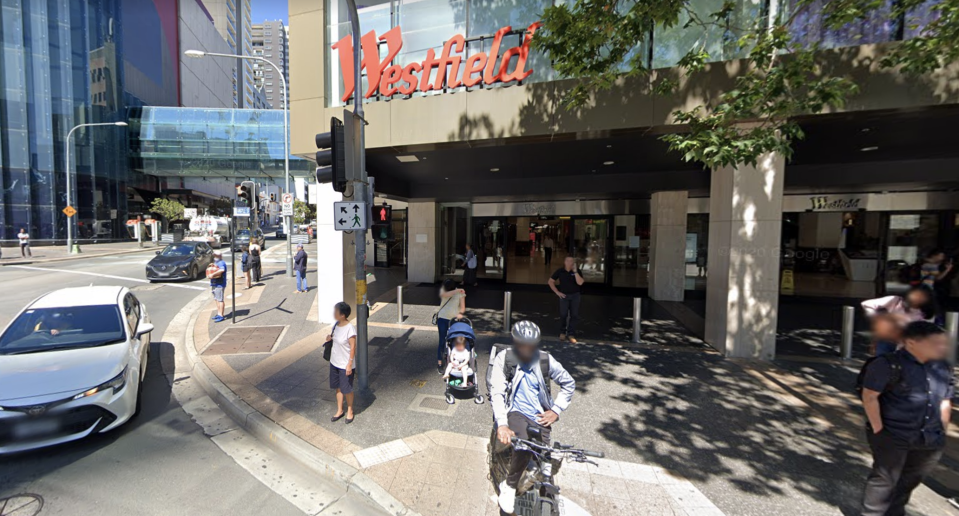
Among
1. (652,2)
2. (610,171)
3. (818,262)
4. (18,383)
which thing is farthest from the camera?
(818,262)

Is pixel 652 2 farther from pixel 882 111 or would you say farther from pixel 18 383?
pixel 18 383

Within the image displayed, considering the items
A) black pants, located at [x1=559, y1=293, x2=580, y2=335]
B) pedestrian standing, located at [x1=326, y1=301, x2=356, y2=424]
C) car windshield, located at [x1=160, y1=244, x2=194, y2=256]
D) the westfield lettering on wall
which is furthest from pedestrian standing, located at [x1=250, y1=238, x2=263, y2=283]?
black pants, located at [x1=559, y1=293, x2=580, y2=335]

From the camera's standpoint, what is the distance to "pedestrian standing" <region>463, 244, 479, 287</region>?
1472cm

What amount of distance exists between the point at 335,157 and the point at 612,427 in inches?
196

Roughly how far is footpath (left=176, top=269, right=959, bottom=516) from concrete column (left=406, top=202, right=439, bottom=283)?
26.9 ft

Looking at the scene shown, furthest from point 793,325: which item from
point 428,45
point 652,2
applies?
point 428,45

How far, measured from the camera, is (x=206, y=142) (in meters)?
43.4

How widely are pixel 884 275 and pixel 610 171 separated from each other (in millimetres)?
10630

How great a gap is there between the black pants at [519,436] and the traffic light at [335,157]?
383 centimetres

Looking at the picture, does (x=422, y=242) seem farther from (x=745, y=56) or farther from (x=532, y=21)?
(x=745, y=56)

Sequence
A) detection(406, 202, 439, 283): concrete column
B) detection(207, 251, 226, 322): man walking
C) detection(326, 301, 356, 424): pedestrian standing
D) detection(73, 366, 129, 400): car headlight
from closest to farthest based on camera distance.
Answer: detection(73, 366, 129, 400): car headlight
detection(326, 301, 356, 424): pedestrian standing
detection(207, 251, 226, 322): man walking
detection(406, 202, 439, 283): concrete column

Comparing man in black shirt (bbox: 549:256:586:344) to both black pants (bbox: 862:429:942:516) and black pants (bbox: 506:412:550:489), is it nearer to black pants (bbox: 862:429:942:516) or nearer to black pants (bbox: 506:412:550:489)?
black pants (bbox: 506:412:550:489)

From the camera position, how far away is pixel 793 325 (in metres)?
9.52

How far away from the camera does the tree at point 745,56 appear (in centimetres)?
475
